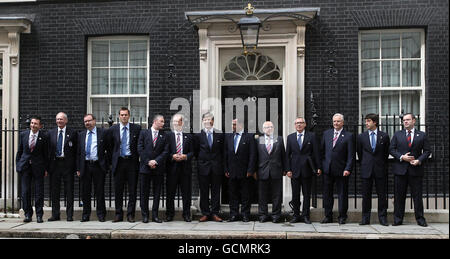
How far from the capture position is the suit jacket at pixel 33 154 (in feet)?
30.0

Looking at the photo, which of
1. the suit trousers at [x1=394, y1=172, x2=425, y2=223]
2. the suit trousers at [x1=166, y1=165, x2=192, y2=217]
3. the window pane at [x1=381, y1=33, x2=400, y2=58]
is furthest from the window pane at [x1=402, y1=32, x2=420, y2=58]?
the suit trousers at [x1=166, y1=165, x2=192, y2=217]

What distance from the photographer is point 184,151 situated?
29.8 ft

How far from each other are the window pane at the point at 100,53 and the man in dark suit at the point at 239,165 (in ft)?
12.3

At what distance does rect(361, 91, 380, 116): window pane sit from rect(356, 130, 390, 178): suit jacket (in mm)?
1865

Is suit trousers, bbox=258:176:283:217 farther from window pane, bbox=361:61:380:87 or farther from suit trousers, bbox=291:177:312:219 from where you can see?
window pane, bbox=361:61:380:87

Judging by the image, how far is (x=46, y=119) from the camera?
11.1 metres

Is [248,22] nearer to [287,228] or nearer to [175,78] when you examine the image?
[175,78]

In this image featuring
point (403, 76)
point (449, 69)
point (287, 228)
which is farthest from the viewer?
point (403, 76)

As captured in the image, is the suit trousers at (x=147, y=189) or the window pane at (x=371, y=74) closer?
the suit trousers at (x=147, y=189)

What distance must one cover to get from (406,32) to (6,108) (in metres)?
8.53

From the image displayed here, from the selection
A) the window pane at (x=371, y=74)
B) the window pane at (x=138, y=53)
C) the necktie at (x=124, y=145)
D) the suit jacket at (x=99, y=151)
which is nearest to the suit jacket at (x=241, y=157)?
the necktie at (x=124, y=145)

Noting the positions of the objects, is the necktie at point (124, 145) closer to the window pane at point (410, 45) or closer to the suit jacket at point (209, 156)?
the suit jacket at point (209, 156)

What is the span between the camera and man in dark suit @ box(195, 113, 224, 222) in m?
9.12
